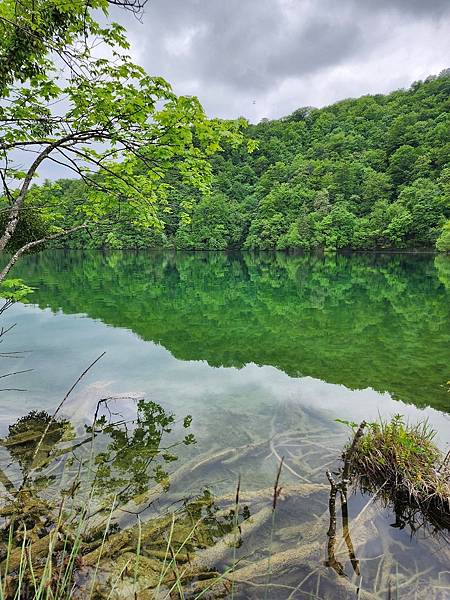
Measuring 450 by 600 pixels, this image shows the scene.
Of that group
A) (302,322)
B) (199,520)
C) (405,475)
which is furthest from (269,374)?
(302,322)

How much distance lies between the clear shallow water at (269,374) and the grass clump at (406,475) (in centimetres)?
32

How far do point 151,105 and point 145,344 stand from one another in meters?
9.39

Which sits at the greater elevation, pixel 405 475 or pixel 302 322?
pixel 302 322

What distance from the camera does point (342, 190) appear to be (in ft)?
268

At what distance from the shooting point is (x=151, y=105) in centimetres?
499

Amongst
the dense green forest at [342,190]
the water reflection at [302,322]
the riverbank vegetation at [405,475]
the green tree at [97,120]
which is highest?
the dense green forest at [342,190]

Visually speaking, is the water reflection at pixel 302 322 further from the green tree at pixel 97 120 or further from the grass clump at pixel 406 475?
the green tree at pixel 97 120

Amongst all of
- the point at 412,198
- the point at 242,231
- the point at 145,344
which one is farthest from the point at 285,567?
the point at 242,231

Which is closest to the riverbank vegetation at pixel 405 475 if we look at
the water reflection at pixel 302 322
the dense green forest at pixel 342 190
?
the water reflection at pixel 302 322

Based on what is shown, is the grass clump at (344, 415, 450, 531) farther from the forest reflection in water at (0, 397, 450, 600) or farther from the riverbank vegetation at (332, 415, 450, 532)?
the forest reflection in water at (0, 397, 450, 600)

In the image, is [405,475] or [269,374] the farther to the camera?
[269,374]

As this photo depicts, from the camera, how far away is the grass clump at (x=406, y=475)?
435cm

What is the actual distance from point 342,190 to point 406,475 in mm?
84816

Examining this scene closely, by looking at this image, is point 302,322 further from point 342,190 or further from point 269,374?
point 342,190
